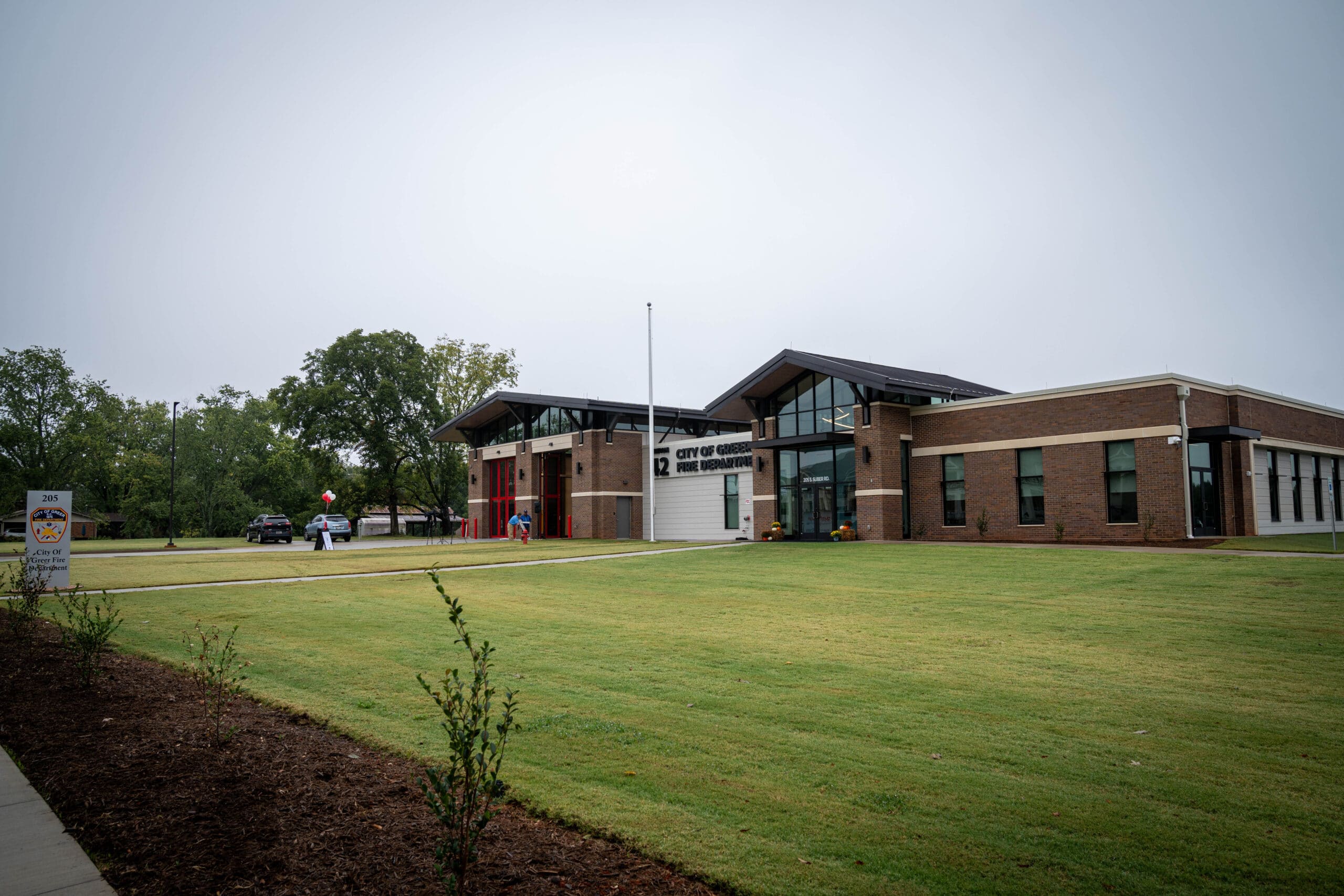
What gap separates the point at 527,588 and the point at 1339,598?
14470 mm

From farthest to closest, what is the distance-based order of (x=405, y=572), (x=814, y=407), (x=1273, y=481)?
(x=814, y=407)
(x=1273, y=481)
(x=405, y=572)

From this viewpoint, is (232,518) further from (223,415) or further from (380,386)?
(380,386)

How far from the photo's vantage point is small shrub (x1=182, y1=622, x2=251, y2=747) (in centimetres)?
585

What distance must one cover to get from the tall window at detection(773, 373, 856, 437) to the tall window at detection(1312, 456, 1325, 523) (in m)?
17.7

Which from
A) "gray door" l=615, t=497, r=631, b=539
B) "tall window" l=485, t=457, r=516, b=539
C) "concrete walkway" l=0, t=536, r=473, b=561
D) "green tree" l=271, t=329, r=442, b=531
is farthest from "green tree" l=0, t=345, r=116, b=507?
"gray door" l=615, t=497, r=631, b=539

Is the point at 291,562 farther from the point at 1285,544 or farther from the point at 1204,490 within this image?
the point at 1204,490

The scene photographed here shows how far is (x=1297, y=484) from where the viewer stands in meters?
29.6

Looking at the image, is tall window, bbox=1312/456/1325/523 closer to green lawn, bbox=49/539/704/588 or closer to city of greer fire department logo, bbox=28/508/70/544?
green lawn, bbox=49/539/704/588

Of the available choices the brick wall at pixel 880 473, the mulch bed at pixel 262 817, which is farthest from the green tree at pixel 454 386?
the mulch bed at pixel 262 817

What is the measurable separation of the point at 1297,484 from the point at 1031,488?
36.7 ft

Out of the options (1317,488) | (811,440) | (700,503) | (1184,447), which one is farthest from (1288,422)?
(700,503)

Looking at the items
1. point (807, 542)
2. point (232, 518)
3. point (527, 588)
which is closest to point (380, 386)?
point (232, 518)

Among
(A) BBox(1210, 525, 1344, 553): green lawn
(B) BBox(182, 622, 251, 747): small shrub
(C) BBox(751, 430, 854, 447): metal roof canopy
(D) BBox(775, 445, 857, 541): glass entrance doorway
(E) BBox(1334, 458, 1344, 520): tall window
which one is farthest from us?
(E) BBox(1334, 458, 1344, 520): tall window

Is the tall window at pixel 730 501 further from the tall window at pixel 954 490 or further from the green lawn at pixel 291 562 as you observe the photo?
the tall window at pixel 954 490
